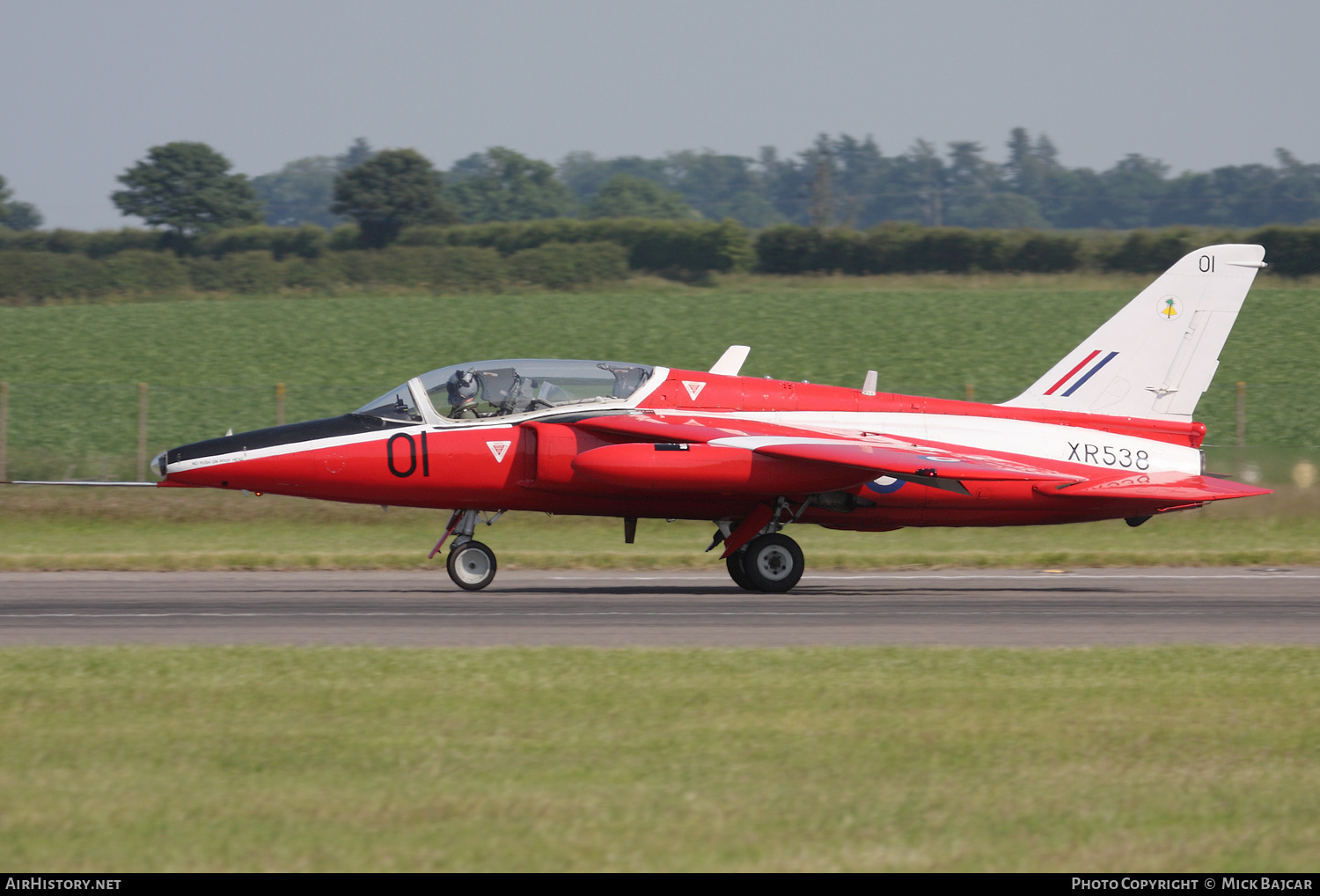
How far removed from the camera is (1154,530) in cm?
2255

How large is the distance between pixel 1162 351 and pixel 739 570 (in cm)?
561

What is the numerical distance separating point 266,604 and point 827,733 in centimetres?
800

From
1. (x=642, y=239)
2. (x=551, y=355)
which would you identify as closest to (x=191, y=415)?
(x=551, y=355)

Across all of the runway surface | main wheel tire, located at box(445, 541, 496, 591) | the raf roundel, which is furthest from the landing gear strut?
the raf roundel

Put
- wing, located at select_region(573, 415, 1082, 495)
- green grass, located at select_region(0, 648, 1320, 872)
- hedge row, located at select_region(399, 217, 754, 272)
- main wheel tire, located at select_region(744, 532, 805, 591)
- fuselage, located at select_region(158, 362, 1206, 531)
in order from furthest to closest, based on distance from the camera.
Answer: hedge row, located at select_region(399, 217, 754, 272)
main wheel tire, located at select_region(744, 532, 805, 591)
fuselage, located at select_region(158, 362, 1206, 531)
wing, located at select_region(573, 415, 1082, 495)
green grass, located at select_region(0, 648, 1320, 872)

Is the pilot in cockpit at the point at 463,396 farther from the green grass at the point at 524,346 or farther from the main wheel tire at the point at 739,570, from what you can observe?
the green grass at the point at 524,346

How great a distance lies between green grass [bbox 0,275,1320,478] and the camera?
29703 millimetres

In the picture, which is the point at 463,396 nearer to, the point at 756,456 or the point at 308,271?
the point at 756,456

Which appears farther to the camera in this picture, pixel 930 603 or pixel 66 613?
pixel 930 603

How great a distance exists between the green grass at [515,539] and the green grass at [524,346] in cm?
290

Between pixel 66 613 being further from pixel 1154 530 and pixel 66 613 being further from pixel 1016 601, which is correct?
pixel 1154 530

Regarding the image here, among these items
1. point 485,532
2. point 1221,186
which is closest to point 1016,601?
point 485,532

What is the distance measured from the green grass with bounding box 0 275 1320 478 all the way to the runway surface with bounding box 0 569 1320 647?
1167 cm

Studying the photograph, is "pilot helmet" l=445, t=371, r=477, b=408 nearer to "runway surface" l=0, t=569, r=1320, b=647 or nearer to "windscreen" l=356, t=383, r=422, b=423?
"windscreen" l=356, t=383, r=422, b=423
